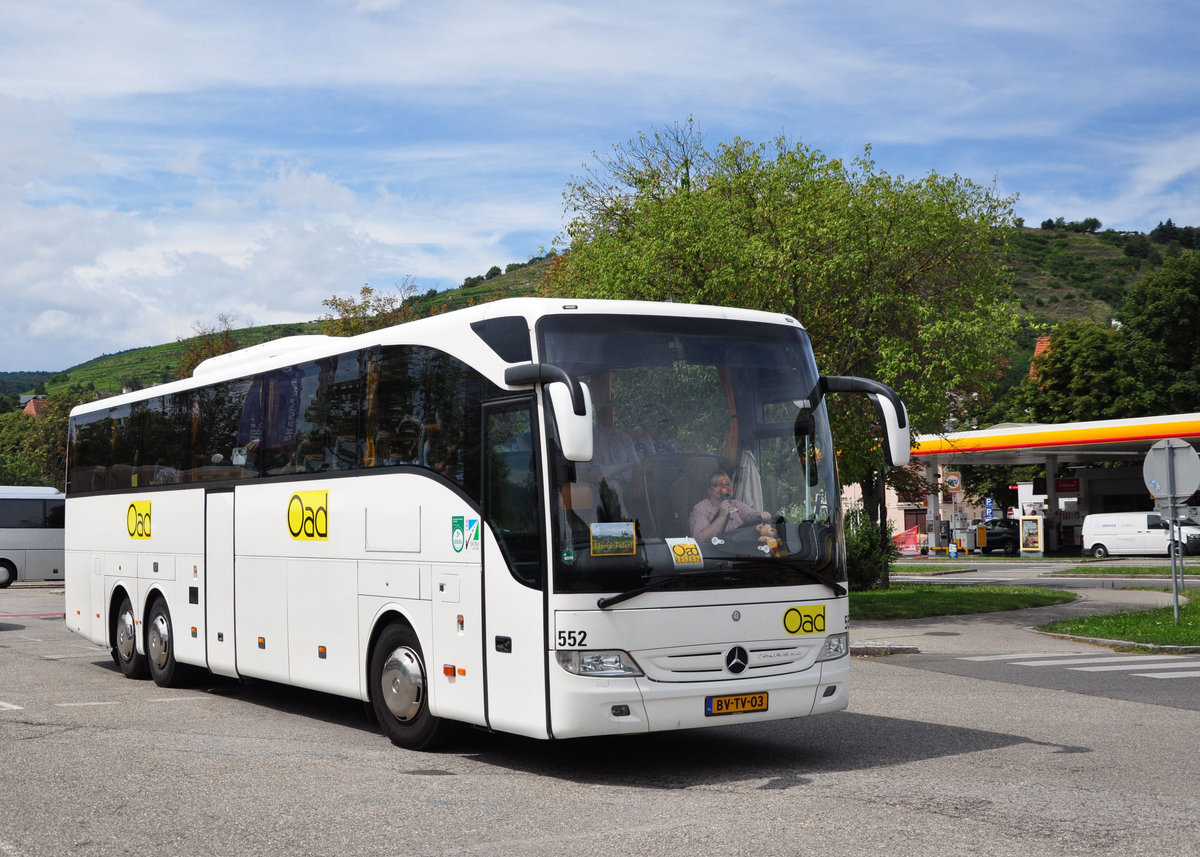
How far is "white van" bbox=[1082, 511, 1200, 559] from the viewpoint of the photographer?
54.8m

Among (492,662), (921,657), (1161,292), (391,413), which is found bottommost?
(921,657)

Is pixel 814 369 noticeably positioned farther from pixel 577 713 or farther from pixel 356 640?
pixel 356 640

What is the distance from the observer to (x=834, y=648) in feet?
31.2

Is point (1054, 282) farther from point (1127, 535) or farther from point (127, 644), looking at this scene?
point (127, 644)

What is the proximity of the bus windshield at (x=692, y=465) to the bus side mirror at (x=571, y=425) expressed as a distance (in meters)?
0.74

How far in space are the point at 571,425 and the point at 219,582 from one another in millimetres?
6802

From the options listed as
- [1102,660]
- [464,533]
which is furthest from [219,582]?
[1102,660]

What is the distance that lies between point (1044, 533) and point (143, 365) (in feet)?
287

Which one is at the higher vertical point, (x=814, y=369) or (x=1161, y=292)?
(x=1161, y=292)

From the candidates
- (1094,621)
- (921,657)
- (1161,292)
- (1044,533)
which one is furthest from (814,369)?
(1161,292)

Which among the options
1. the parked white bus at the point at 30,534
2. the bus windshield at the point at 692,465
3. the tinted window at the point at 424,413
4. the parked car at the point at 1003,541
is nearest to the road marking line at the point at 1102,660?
the bus windshield at the point at 692,465

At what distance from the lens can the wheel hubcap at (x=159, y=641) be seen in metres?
14.6

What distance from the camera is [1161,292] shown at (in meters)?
61.8

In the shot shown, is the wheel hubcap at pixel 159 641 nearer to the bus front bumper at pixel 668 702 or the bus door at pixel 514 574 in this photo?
the bus door at pixel 514 574
